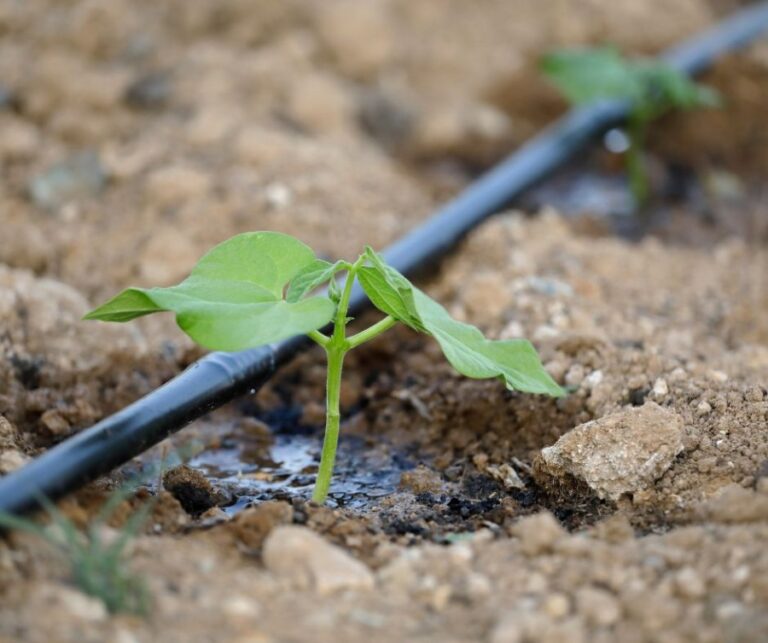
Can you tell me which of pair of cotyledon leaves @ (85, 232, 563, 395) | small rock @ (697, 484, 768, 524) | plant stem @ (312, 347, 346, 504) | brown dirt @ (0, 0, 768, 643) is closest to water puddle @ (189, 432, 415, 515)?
brown dirt @ (0, 0, 768, 643)

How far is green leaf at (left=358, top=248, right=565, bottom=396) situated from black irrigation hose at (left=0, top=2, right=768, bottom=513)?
40 cm

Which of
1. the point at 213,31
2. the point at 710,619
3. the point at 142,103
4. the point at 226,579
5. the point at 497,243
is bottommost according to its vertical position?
the point at 710,619

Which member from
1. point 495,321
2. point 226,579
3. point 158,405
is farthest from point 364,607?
point 495,321

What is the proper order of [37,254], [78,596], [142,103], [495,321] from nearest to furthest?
[78,596]
[495,321]
[37,254]
[142,103]

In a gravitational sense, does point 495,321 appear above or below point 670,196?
below

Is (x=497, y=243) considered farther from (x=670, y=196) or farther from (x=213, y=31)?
(x=213, y=31)

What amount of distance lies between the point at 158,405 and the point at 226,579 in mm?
436

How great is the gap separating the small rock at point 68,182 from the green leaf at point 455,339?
1.62 m

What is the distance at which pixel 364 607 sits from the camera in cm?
145

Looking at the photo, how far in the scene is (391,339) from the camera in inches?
105

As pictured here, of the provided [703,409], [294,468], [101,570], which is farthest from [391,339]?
[101,570]

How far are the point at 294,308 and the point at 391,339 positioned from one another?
1.09m

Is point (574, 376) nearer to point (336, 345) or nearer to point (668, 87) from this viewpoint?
point (336, 345)

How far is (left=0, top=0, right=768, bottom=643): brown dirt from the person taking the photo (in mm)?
1460
